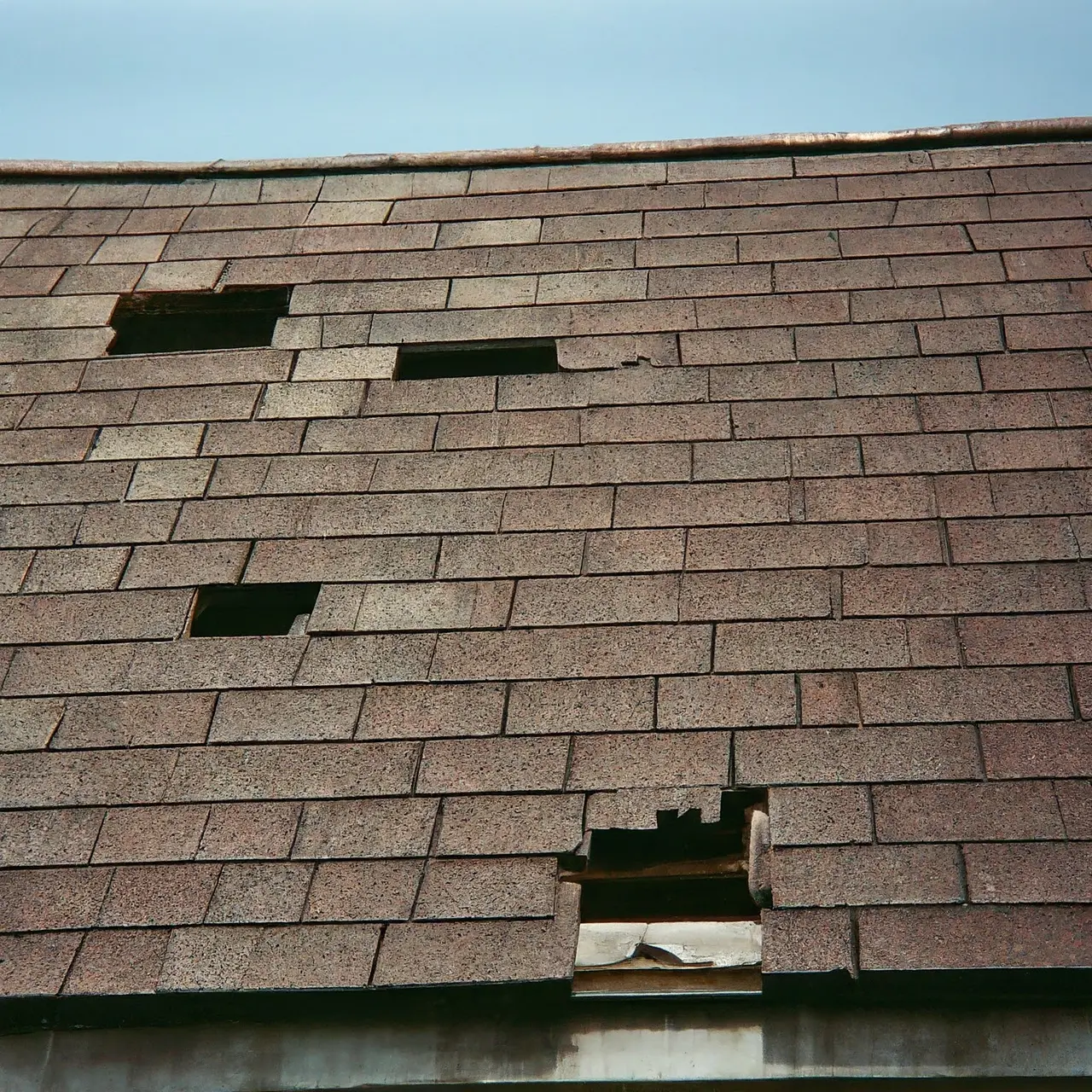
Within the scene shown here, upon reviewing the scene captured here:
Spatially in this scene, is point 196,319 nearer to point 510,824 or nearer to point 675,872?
point 510,824

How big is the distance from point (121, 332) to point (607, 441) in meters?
2.56

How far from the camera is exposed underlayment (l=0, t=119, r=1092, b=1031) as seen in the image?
4285 mm

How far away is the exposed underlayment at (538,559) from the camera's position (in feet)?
14.1

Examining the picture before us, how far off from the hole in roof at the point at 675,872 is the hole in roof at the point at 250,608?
1.55 m

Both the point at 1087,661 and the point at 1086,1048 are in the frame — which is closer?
the point at 1086,1048

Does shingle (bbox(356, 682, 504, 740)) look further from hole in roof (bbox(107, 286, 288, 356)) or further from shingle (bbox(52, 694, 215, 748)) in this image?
hole in roof (bbox(107, 286, 288, 356))

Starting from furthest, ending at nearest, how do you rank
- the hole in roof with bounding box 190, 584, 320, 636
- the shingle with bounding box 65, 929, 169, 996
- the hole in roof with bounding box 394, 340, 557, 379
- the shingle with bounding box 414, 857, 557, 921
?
the hole in roof with bounding box 394, 340, 557, 379
the hole in roof with bounding box 190, 584, 320, 636
the shingle with bounding box 414, 857, 557, 921
the shingle with bounding box 65, 929, 169, 996

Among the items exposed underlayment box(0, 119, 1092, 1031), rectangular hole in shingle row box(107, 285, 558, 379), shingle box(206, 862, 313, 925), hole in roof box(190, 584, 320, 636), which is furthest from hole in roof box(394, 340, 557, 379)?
shingle box(206, 862, 313, 925)


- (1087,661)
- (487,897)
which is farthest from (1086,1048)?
(487,897)

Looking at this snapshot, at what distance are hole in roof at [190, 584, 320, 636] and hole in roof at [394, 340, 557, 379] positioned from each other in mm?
1332

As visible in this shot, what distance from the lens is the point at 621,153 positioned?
23.8 ft

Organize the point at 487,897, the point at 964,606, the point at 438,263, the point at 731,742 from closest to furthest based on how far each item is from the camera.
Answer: the point at 487,897, the point at 731,742, the point at 964,606, the point at 438,263

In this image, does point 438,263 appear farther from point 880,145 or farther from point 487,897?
point 487,897

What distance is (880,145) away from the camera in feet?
23.7
